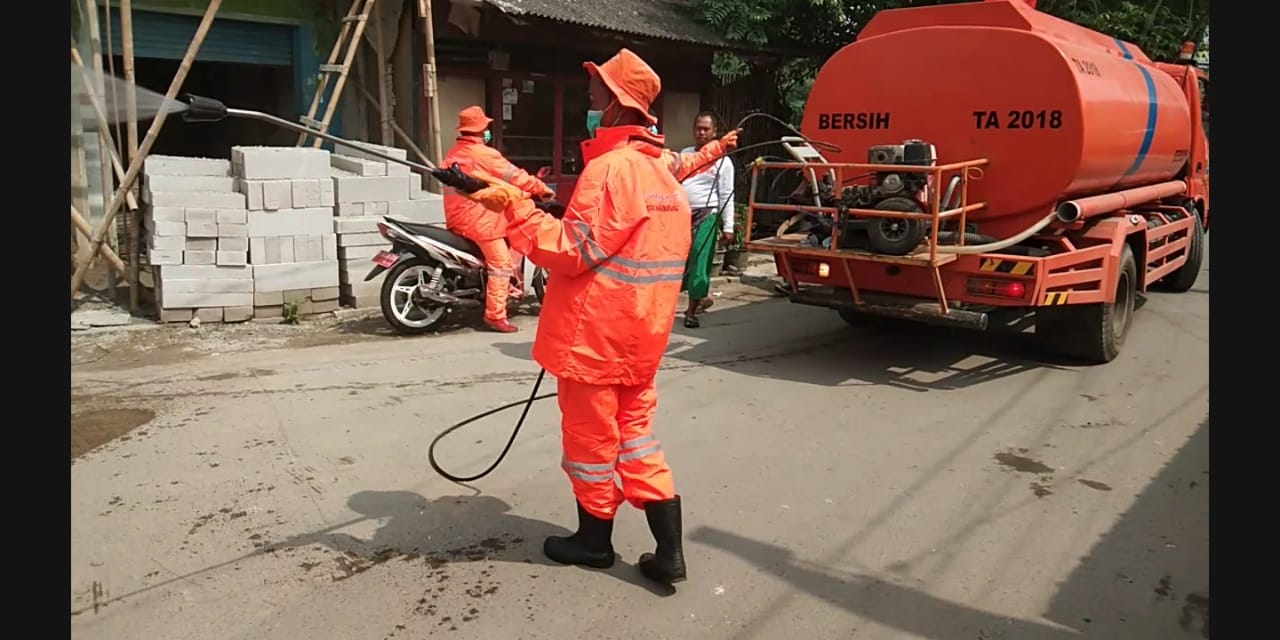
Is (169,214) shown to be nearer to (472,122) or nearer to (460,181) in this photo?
(472,122)

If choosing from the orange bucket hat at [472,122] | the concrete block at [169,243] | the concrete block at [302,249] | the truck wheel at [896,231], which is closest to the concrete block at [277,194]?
the concrete block at [302,249]

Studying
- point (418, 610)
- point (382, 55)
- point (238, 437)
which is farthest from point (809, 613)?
point (382, 55)

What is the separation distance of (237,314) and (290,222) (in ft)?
2.80

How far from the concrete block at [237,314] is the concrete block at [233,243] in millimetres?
459

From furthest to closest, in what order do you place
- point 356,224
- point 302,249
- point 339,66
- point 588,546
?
point 339,66
point 356,224
point 302,249
point 588,546

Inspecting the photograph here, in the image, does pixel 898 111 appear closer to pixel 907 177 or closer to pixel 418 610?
pixel 907 177

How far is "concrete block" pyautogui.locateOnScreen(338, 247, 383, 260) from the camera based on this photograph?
8195mm

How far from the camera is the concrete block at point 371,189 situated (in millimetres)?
8156

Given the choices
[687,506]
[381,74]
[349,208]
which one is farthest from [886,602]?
[381,74]

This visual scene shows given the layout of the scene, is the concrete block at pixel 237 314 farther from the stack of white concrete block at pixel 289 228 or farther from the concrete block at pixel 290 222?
the concrete block at pixel 290 222

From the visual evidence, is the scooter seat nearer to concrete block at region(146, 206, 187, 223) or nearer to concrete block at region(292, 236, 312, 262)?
concrete block at region(292, 236, 312, 262)

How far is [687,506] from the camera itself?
4.37 metres

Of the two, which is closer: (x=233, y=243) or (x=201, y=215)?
(x=201, y=215)

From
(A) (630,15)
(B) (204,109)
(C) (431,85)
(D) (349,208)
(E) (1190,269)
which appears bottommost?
(E) (1190,269)
